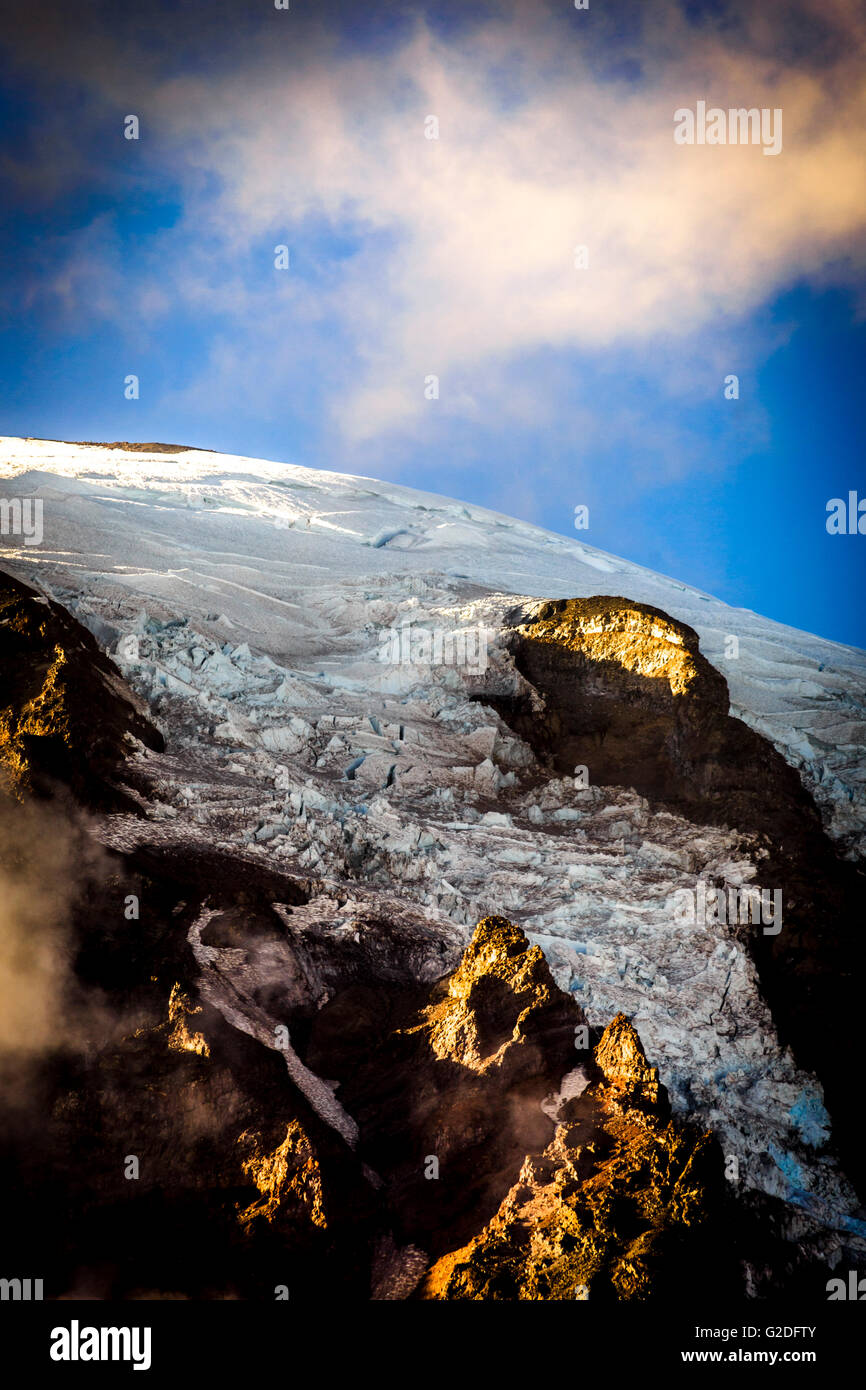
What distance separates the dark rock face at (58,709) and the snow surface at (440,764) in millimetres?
572

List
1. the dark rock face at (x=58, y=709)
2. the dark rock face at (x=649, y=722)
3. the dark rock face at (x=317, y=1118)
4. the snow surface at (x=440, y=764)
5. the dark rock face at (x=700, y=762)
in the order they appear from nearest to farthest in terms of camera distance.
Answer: the dark rock face at (x=317, y=1118) < the snow surface at (x=440, y=764) < the dark rock face at (x=58, y=709) < the dark rock face at (x=700, y=762) < the dark rock face at (x=649, y=722)

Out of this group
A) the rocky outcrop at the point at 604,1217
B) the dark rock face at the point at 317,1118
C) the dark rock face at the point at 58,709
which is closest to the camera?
the rocky outcrop at the point at 604,1217

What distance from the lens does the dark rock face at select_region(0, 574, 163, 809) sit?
343 inches

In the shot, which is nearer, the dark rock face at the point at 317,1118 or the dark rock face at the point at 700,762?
the dark rock face at the point at 317,1118

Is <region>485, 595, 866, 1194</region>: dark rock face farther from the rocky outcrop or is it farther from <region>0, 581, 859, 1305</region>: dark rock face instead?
the rocky outcrop

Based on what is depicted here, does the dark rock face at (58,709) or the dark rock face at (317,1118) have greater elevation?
the dark rock face at (58,709)

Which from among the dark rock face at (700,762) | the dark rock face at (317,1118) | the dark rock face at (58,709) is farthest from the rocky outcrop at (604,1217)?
the dark rock face at (58,709)

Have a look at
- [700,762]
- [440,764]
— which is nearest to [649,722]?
[700,762]

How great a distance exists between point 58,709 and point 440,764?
5602 millimetres

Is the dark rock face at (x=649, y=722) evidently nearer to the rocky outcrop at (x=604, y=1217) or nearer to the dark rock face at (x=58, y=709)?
the dark rock face at (x=58, y=709)

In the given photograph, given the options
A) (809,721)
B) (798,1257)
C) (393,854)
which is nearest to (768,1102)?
(798,1257)

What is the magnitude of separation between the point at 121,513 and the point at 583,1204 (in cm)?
2011

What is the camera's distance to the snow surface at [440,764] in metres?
8.59

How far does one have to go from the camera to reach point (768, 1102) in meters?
8.10
